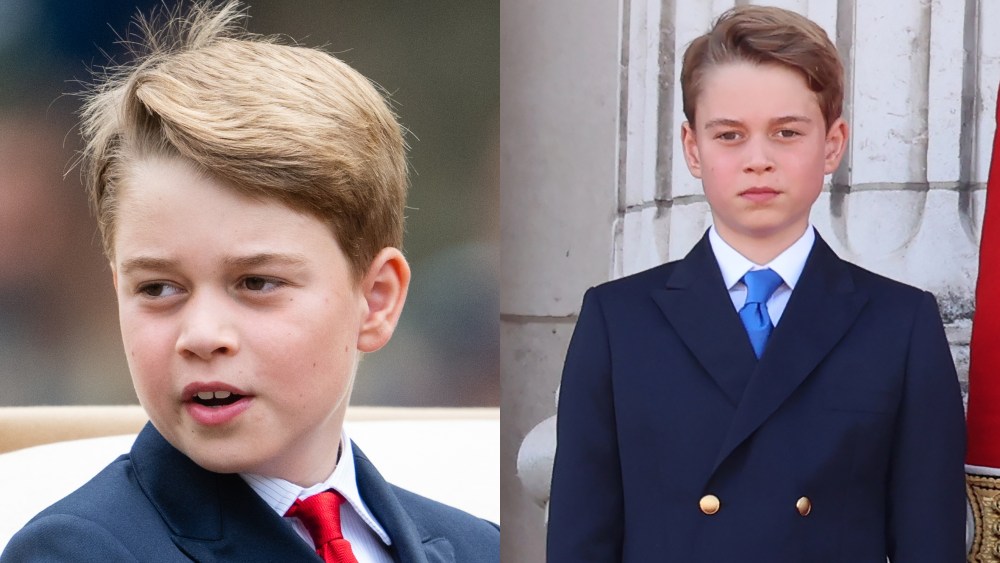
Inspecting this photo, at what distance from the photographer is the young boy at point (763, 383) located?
1.59 meters

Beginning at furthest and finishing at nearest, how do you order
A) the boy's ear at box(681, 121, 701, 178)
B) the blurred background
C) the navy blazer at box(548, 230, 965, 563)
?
1. the blurred background
2. the boy's ear at box(681, 121, 701, 178)
3. the navy blazer at box(548, 230, 965, 563)

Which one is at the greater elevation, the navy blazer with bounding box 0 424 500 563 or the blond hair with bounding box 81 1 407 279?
the blond hair with bounding box 81 1 407 279

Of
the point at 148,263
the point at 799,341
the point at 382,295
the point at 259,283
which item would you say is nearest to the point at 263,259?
the point at 259,283

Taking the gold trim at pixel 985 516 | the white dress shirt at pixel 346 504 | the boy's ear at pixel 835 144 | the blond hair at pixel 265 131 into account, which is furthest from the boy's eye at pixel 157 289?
the gold trim at pixel 985 516

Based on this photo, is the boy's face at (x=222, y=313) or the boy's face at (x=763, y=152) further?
the boy's face at (x=763, y=152)

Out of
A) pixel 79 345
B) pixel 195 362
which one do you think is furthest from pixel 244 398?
pixel 79 345

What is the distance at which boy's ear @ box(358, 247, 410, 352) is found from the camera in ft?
5.49

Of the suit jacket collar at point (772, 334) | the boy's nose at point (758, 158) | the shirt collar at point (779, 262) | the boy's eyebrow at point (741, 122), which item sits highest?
the boy's eyebrow at point (741, 122)

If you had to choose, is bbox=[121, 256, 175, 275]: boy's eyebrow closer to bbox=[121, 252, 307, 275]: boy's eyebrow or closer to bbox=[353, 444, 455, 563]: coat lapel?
bbox=[121, 252, 307, 275]: boy's eyebrow

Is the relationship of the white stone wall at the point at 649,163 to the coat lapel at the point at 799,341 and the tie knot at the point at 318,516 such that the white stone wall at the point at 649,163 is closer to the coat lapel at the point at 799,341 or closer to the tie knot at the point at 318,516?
the coat lapel at the point at 799,341

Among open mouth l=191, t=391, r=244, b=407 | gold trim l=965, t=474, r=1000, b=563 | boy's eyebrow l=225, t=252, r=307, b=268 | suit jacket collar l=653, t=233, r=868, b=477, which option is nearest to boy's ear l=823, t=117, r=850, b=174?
suit jacket collar l=653, t=233, r=868, b=477

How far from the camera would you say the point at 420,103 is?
83.7 inches

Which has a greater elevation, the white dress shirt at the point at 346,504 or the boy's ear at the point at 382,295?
the boy's ear at the point at 382,295

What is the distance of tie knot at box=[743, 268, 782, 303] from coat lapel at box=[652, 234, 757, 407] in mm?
33
